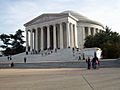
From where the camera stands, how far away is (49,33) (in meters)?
93.8

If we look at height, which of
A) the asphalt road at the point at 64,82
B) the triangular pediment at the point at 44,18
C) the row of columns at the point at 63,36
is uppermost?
the triangular pediment at the point at 44,18

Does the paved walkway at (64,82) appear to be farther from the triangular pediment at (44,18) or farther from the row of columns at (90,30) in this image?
the row of columns at (90,30)

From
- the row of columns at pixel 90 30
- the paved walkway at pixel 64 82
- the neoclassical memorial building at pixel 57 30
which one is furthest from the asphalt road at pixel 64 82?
the row of columns at pixel 90 30

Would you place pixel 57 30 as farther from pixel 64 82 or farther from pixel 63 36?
pixel 64 82

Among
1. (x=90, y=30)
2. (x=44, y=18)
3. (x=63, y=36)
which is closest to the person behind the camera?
(x=44, y=18)

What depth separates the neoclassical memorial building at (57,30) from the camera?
8903cm

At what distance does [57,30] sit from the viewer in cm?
9638

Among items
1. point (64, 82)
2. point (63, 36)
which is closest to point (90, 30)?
point (63, 36)

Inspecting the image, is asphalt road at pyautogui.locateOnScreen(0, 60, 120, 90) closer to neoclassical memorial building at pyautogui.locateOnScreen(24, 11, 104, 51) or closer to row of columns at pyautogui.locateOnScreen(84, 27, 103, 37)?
neoclassical memorial building at pyautogui.locateOnScreen(24, 11, 104, 51)

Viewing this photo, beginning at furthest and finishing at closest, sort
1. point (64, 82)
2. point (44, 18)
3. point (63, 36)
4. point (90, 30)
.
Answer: point (90, 30) → point (63, 36) → point (44, 18) → point (64, 82)

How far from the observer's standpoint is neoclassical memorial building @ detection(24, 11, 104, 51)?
292 ft

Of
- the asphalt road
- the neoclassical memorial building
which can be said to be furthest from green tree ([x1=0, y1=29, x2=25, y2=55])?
the asphalt road

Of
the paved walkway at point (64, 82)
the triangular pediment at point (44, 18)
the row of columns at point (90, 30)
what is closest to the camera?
the paved walkway at point (64, 82)

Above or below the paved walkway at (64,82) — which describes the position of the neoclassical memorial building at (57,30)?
above
